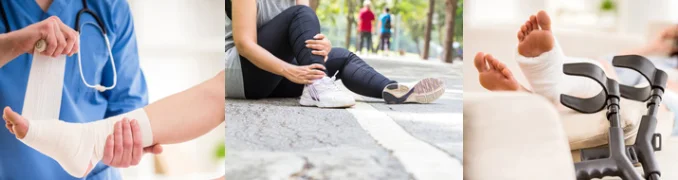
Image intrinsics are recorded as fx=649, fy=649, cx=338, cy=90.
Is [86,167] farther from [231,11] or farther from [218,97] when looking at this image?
[231,11]

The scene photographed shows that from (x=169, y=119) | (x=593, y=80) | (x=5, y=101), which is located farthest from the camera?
(x=593, y=80)

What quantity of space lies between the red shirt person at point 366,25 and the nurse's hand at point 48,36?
0.99m

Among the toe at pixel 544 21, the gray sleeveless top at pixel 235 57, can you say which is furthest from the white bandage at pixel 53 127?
the toe at pixel 544 21

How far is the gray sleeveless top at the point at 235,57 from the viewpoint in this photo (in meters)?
2.24

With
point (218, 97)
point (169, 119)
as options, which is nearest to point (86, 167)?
point (169, 119)

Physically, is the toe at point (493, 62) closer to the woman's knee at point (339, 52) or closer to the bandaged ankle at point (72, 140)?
the woman's knee at point (339, 52)

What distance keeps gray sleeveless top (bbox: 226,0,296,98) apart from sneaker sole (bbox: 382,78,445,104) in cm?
50

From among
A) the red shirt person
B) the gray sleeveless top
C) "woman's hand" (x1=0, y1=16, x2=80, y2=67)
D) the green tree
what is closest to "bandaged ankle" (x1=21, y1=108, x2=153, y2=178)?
"woman's hand" (x1=0, y1=16, x2=80, y2=67)

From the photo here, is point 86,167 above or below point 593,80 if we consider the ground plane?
below

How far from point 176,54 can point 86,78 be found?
12.3 inches

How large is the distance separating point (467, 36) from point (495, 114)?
0.31 m

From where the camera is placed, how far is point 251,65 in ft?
7.35

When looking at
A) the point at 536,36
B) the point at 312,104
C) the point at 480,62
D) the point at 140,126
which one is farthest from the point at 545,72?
the point at 140,126

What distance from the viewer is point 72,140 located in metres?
2.19
